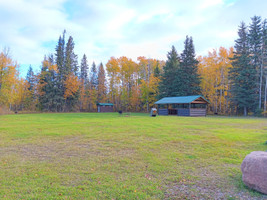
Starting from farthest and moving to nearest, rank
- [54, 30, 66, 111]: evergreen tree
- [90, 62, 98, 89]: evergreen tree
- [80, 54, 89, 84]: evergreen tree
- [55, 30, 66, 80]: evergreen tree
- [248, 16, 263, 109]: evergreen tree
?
[80, 54, 89, 84]: evergreen tree < [90, 62, 98, 89]: evergreen tree < [55, 30, 66, 80]: evergreen tree < [54, 30, 66, 111]: evergreen tree < [248, 16, 263, 109]: evergreen tree

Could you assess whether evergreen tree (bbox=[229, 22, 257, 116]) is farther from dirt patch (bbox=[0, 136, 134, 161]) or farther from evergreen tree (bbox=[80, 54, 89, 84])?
evergreen tree (bbox=[80, 54, 89, 84])

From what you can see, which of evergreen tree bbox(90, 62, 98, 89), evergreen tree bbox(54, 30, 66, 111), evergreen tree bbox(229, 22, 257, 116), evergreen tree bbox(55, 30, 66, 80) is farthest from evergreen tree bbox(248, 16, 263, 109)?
evergreen tree bbox(90, 62, 98, 89)

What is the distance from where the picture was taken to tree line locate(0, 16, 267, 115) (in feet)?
79.1

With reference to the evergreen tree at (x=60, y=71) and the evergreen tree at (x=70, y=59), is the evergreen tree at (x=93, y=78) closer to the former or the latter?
the evergreen tree at (x=70, y=59)

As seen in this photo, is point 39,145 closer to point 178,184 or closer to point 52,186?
point 52,186

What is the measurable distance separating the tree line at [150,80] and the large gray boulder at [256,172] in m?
23.5

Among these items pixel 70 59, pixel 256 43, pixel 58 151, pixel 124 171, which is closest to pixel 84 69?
pixel 70 59

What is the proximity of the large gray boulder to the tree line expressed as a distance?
23.5 metres

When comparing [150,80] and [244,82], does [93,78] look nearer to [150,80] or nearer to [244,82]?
[150,80]

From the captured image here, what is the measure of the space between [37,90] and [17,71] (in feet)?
27.3

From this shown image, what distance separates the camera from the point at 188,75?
2866 cm

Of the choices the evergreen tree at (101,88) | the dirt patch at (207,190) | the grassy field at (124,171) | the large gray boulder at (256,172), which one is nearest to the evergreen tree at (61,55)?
the evergreen tree at (101,88)

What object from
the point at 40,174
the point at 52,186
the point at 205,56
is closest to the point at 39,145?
the point at 40,174

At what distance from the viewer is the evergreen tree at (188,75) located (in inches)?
1129
